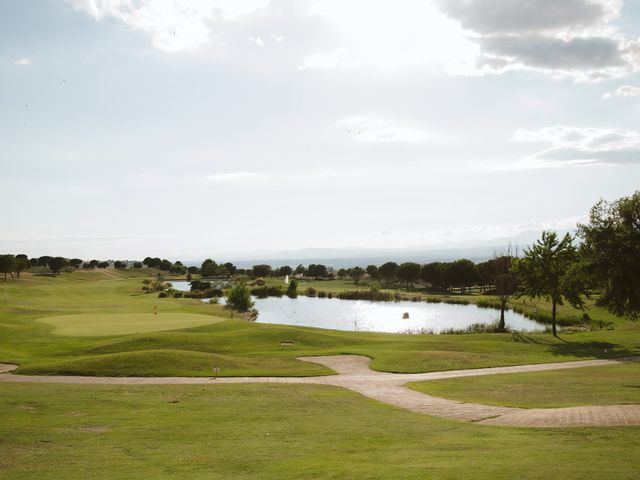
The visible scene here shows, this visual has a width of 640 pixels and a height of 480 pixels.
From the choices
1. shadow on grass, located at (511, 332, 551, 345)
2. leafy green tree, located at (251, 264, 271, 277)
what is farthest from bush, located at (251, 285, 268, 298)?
shadow on grass, located at (511, 332, 551, 345)

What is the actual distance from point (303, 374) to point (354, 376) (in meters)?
2.63

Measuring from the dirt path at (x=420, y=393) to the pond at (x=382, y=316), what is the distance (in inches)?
1017

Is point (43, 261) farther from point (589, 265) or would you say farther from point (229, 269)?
point (589, 265)

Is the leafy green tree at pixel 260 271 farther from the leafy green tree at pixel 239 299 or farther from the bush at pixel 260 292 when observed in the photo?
the leafy green tree at pixel 239 299

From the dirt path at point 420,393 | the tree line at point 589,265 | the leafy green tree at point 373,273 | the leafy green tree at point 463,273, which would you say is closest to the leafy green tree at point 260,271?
the leafy green tree at point 373,273

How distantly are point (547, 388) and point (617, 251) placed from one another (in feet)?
39.8

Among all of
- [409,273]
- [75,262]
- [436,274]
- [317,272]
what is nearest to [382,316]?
[436,274]

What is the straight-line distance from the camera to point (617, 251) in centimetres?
3045

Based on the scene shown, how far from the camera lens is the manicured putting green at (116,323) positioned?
40.2 meters

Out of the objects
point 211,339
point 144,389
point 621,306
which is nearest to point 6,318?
point 211,339

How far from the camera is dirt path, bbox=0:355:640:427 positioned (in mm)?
15602

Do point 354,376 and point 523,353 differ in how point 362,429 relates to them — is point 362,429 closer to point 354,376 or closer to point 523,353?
point 354,376

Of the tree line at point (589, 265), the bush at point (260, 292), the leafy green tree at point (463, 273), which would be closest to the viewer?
the tree line at point (589, 265)

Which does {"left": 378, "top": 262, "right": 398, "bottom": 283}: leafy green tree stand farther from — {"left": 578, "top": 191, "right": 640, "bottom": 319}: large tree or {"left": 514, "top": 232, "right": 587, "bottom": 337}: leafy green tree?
{"left": 578, "top": 191, "right": 640, "bottom": 319}: large tree
